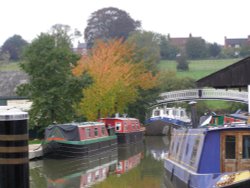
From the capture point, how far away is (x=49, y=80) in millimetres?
31547

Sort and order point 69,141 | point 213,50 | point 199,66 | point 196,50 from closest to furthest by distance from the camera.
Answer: point 69,141
point 199,66
point 196,50
point 213,50

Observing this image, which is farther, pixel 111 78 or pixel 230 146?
pixel 111 78

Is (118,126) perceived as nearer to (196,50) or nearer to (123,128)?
(123,128)

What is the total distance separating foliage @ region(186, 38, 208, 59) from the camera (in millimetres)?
99500

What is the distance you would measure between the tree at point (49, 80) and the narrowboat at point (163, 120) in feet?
57.8

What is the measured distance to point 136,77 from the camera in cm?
4753

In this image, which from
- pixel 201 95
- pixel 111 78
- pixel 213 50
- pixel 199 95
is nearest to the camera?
pixel 111 78

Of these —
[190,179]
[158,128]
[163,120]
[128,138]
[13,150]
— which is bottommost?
[128,138]

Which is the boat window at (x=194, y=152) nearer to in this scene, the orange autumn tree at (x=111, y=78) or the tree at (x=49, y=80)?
the tree at (x=49, y=80)

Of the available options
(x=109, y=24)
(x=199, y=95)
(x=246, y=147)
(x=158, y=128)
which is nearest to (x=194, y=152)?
(x=246, y=147)

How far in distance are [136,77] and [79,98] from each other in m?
15.8

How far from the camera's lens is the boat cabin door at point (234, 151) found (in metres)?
13.3

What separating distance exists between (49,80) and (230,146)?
19.3 meters

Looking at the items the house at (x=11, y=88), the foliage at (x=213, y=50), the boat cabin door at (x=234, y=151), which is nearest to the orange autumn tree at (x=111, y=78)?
the house at (x=11, y=88)
